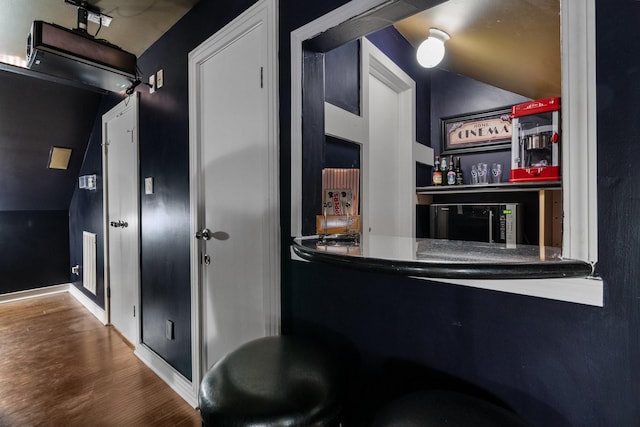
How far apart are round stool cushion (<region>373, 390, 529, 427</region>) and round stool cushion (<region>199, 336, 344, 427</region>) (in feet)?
0.54

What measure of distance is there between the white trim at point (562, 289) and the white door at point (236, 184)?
0.90m

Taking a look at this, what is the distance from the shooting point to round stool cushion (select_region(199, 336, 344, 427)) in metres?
0.73

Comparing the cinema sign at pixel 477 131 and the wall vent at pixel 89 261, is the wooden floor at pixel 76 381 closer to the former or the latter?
the wall vent at pixel 89 261

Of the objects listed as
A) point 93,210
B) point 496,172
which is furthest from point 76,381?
point 496,172

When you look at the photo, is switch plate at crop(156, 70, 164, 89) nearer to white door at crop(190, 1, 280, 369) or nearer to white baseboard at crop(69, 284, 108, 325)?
white door at crop(190, 1, 280, 369)

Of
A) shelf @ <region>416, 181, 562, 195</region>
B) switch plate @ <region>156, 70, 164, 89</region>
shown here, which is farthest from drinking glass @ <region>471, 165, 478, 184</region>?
switch plate @ <region>156, 70, 164, 89</region>

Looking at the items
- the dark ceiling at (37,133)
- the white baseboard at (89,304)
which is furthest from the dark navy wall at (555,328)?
the dark ceiling at (37,133)

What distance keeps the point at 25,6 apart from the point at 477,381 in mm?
2951

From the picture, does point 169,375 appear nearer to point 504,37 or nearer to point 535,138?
point 535,138

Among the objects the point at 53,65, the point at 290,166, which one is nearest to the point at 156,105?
the point at 53,65

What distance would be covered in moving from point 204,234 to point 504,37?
6.35 feet

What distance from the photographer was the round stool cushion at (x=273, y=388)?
73cm

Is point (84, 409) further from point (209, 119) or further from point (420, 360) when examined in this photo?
point (420, 360)

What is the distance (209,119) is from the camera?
1744mm
